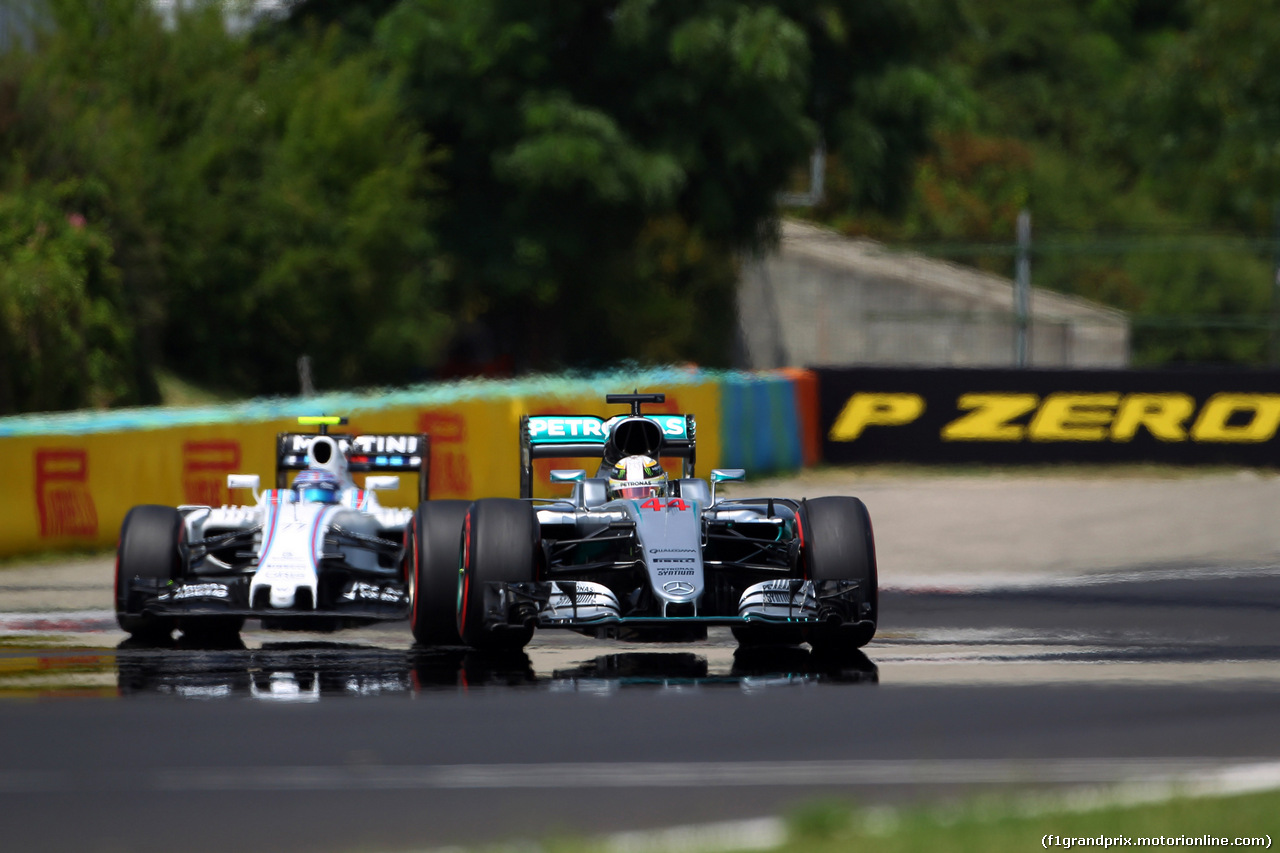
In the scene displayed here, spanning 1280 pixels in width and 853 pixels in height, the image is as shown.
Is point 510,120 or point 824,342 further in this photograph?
point 824,342

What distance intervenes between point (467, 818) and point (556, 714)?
211cm

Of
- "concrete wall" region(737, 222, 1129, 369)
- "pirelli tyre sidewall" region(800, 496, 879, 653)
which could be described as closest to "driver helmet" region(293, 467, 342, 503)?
"pirelli tyre sidewall" region(800, 496, 879, 653)

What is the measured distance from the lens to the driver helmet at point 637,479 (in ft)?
37.7

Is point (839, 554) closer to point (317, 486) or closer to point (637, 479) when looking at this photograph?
point (637, 479)

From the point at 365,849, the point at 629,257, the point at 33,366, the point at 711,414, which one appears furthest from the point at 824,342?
the point at 365,849

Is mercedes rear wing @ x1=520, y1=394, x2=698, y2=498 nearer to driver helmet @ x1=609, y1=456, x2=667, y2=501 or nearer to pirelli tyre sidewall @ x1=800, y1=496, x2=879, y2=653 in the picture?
driver helmet @ x1=609, y1=456, x2=667, y2=501

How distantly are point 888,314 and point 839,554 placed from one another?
18.8 m

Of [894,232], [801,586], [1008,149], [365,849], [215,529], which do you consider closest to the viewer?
[365,849]

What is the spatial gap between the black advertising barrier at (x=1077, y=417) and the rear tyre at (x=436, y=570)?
46.2ft

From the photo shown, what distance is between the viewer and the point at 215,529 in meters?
12.4

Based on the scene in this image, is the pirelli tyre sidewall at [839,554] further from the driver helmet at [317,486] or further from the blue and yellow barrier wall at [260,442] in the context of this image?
the blue and yellow barrier wall at [260,442]

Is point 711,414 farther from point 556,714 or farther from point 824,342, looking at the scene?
point 824,342

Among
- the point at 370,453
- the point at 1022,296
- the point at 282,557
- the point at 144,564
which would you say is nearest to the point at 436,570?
the point at 282,557

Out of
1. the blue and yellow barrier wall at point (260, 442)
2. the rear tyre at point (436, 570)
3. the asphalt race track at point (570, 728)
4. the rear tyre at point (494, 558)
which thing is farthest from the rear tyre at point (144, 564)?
the blue and yellow barrier wall at point (260, 442)
